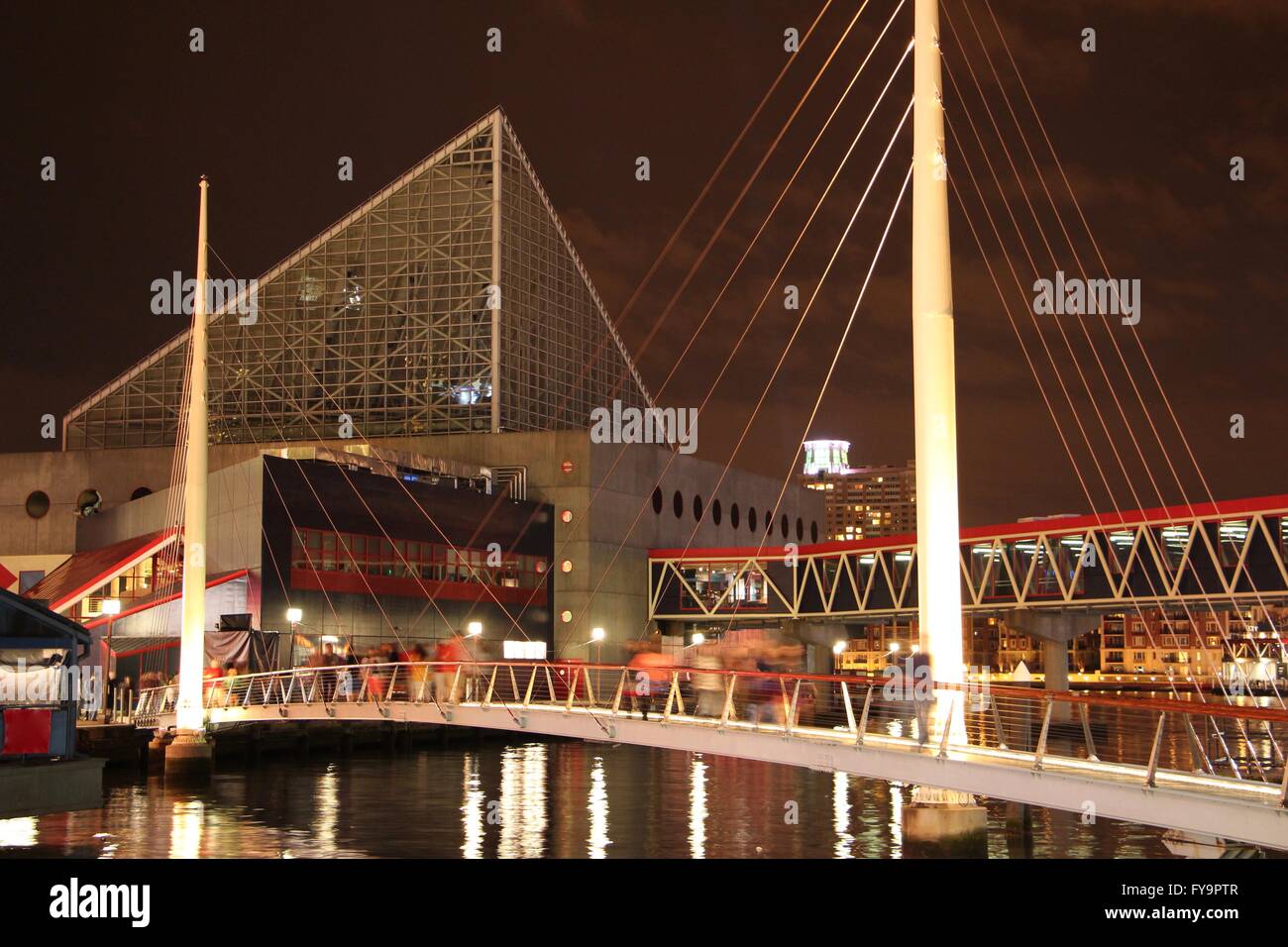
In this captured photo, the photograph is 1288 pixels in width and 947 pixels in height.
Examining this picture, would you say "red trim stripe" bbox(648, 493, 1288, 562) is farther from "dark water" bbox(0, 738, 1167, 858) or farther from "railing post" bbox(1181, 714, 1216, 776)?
"railing post" bbox(1181, 714, 1216, 776)

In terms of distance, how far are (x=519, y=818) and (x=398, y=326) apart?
49767mm

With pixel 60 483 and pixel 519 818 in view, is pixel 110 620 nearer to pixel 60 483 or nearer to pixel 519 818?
pixel 519 818

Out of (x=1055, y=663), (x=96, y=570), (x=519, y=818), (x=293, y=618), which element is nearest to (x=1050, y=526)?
(x=1055, y=663)

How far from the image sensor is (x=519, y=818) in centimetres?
3500

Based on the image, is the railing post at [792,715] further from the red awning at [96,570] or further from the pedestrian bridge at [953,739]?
the red awning at [96,570]

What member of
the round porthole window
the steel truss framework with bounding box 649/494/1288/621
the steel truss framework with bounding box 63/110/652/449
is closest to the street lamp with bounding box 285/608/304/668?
the steel truss framework with bounding box 649/494/1288/621

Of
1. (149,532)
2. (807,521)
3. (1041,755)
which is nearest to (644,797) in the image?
(1041,755)

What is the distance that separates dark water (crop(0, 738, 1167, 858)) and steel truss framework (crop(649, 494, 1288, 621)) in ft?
50.7

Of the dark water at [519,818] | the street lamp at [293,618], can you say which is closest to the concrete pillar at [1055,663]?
the dark water at [519,818]

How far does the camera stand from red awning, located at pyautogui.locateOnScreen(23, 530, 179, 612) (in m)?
57.3

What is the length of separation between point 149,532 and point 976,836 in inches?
2065

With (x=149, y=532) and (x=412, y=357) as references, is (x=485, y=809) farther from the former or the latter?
(x=412, y=357)

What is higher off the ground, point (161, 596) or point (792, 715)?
point (161, 596)

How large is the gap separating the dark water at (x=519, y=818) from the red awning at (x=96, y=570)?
1216 cm
